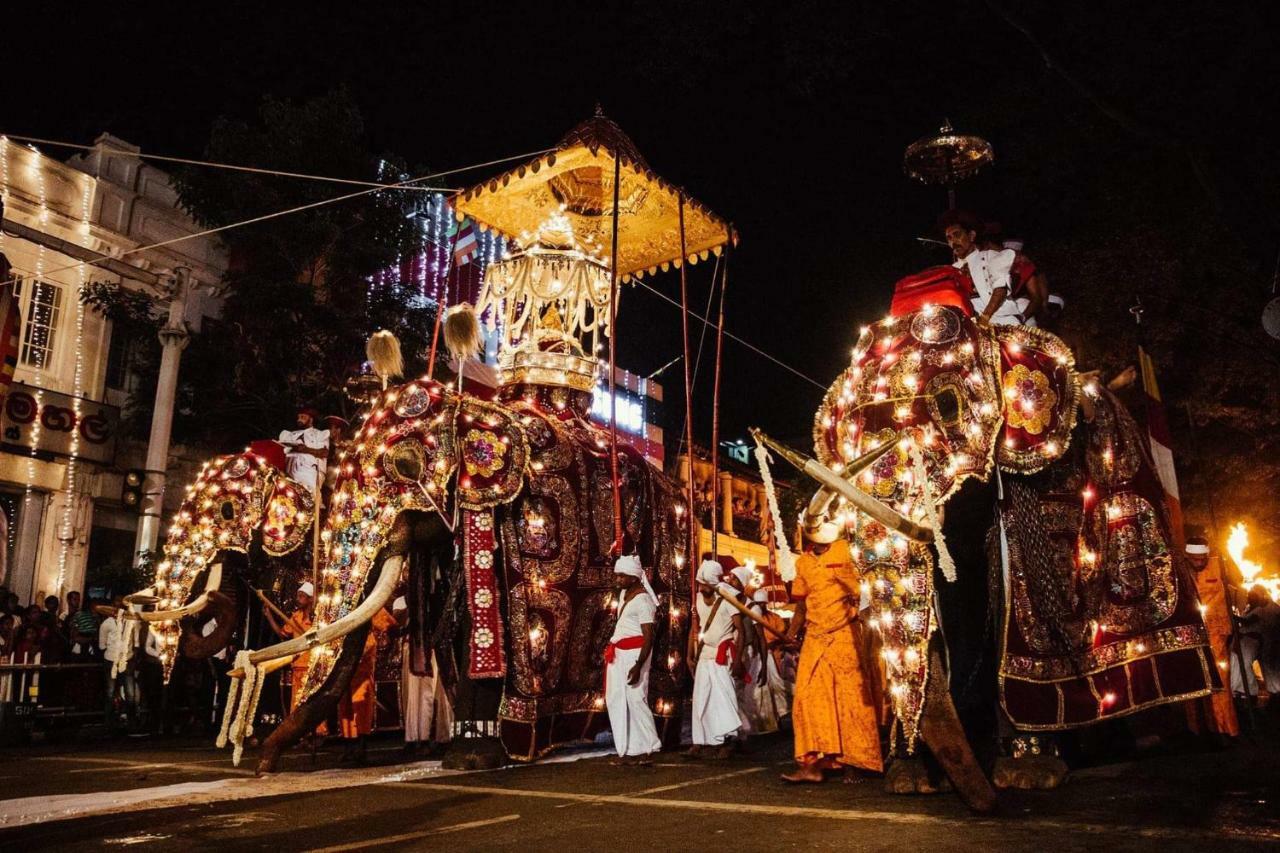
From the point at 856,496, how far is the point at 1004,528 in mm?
1591

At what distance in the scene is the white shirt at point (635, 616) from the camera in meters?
7.58

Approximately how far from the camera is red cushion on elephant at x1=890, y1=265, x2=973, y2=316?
18.0 ft

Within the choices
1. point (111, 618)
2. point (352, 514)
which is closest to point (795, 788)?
point (352, 514)

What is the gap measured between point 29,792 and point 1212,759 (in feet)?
22.9

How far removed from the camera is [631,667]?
7539mm

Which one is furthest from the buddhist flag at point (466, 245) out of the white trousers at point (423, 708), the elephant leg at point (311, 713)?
the elephant leg at point (311, 713)

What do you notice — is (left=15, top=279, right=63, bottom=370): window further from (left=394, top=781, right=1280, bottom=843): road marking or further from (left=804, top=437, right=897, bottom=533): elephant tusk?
(left=804, top=437, right=897, bottom=533): elephant tusk

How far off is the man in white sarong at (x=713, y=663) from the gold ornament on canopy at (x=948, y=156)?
355 cm

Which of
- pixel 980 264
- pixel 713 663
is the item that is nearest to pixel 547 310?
pixel 713 663

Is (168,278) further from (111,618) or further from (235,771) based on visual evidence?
(235,771)

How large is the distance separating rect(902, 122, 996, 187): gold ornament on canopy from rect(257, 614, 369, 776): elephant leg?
5.16m

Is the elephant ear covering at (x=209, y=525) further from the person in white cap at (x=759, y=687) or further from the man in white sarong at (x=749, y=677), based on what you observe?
the person in white cap at (x=759, y=687)

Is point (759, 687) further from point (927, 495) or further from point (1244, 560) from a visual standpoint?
point (1244, 560)

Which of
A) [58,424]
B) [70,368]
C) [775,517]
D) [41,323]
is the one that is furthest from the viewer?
[70,368]
